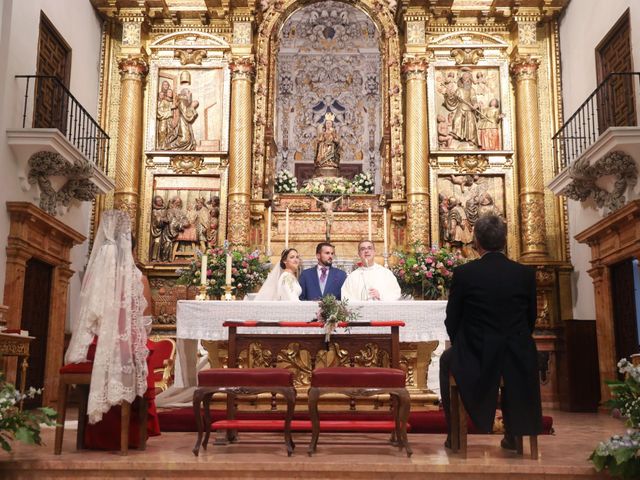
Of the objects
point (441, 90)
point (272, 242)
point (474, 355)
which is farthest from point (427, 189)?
point (474, 355)

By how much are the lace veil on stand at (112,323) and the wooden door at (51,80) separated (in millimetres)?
5482

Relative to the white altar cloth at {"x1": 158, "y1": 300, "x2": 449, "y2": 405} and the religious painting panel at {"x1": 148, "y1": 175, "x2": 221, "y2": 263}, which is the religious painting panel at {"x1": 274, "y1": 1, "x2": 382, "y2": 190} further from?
the white altar cloth at {"x1": 158, "y1": 300, "x2": 449, "y2": 405}

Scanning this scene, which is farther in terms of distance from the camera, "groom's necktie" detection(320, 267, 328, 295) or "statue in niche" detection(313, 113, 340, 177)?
"statue in niche" detection(313, 113, 340, 177)

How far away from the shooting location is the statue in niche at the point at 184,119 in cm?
1214

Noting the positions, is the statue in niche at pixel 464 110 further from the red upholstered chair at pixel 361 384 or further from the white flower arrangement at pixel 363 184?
the red upholstered chair at pixel 361 384

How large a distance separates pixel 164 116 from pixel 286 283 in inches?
218

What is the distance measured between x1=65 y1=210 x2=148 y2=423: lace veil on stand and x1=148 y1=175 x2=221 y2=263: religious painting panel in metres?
6.28

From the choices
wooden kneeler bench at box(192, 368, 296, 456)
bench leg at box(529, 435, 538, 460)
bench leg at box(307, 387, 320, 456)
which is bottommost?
bench leg at box(529, 435, 538, 460)

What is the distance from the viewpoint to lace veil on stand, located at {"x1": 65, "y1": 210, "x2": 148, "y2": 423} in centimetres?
496

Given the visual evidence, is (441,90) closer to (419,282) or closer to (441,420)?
(419,282)

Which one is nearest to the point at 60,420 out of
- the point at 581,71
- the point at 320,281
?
the point at 320,281

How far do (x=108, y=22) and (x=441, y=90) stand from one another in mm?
5846

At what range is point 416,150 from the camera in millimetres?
11898

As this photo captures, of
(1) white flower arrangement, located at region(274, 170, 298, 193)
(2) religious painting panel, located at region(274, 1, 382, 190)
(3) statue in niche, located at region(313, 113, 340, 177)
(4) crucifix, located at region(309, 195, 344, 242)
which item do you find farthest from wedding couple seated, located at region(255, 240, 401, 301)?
(2) religious painting panel, located at region(274, 1, 382, 190)
